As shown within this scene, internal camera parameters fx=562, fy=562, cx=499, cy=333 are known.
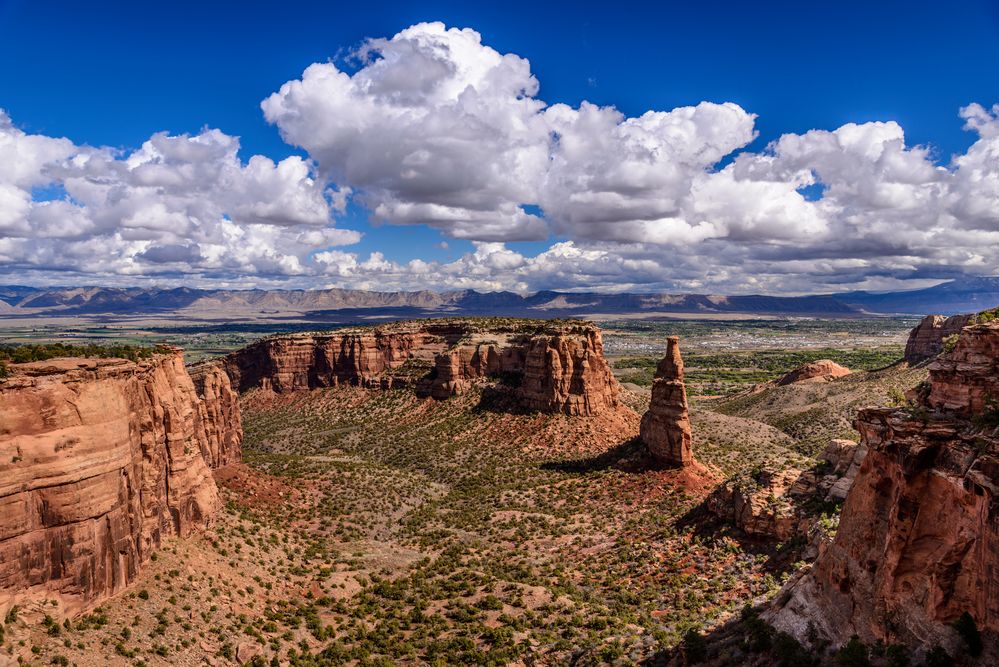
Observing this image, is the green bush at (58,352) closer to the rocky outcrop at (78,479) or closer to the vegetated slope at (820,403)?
the rocky outcrop at (78,479)

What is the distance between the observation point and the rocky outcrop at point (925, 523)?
18.3 metres

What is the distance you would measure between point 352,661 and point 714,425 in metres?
76.1

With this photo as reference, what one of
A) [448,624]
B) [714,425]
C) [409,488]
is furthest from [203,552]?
[714,425]

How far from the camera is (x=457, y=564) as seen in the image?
49.8 m

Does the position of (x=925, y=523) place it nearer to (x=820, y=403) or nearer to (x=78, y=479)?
(x=78, y=479)

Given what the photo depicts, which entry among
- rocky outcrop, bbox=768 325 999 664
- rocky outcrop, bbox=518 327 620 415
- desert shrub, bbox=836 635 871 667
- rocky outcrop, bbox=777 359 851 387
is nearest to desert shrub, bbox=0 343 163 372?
desert shrub, bbox=836 635 871 667

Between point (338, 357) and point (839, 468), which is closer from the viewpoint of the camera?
point (839, 468)

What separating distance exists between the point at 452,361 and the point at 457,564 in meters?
59.9

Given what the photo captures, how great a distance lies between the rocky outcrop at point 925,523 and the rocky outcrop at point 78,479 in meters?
34.9

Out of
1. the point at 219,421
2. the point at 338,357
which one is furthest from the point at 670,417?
the point at 338,357

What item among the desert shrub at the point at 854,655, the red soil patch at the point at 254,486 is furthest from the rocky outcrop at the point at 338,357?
the desert shrub at the point at 854,655

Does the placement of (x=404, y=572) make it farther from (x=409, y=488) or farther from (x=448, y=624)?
(x=409, y=488)

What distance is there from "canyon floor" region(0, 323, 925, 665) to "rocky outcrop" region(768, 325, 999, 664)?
6634 mm

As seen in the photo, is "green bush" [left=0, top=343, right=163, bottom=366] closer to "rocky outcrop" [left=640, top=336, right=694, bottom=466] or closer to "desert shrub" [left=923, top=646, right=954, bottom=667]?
"desert shrub" [left=923, top=646, right=954, bottom=667]
